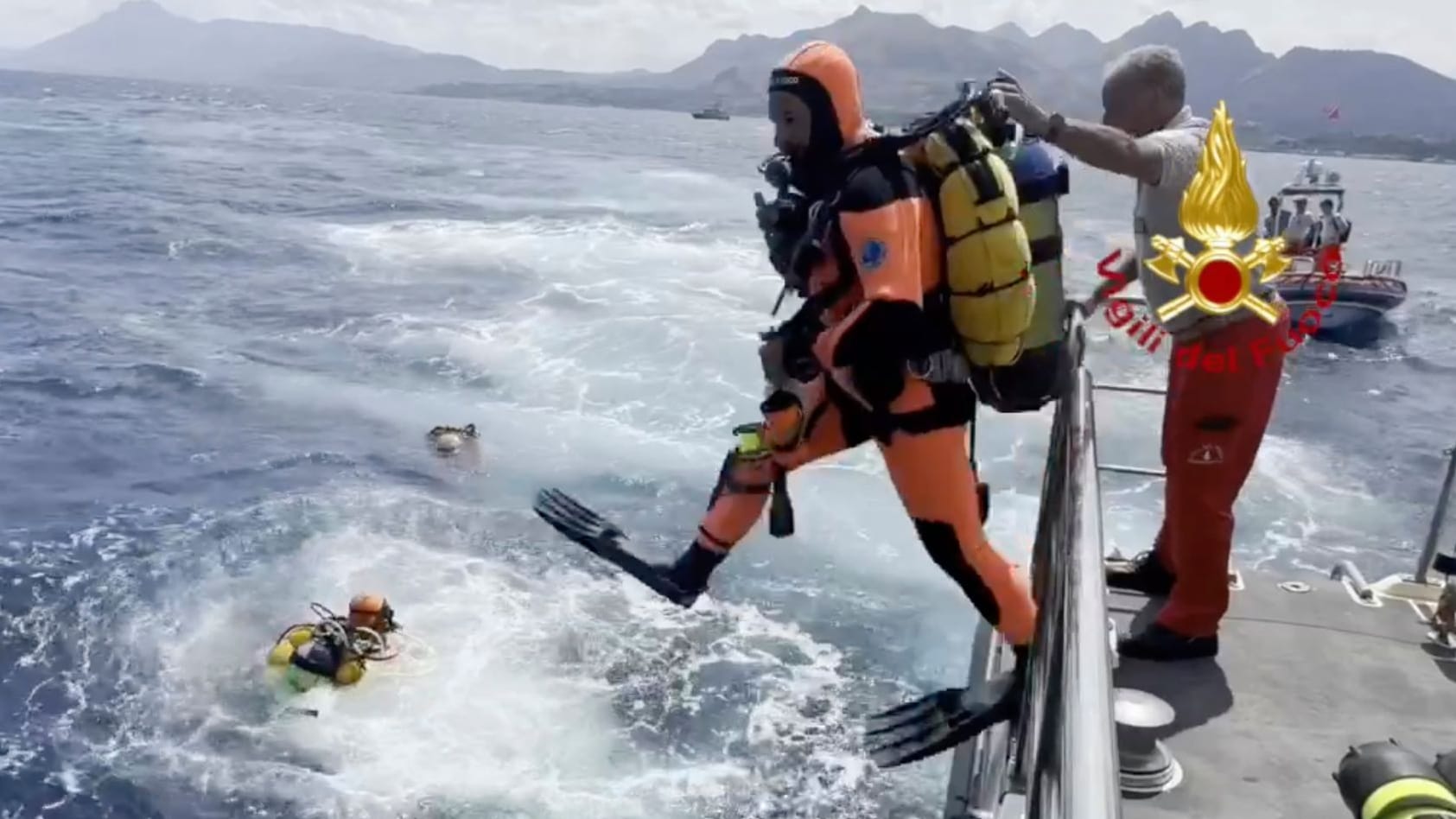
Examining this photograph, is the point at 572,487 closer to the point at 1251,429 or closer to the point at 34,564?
the point at 34,564

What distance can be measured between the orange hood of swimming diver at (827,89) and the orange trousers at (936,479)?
78 centimetres

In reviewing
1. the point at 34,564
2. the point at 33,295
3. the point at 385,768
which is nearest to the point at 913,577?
the point at 385,768

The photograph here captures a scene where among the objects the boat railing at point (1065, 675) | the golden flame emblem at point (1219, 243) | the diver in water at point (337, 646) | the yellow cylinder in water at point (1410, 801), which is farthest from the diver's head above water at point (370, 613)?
the yellow cylinder in water at point (1410, 801)

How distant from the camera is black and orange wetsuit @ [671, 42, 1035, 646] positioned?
3396mm

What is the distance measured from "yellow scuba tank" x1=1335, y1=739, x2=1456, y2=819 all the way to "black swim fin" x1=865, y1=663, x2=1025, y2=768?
885mm

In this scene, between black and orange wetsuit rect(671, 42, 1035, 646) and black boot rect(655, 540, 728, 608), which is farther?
black boot rect(655, 540, 728, 608)

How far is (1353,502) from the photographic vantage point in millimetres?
20078

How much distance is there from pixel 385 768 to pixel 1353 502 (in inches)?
644

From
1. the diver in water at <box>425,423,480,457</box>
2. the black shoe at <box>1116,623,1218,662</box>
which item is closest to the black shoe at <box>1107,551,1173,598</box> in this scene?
the black shoe at <box>1116,623,1218,662</box>

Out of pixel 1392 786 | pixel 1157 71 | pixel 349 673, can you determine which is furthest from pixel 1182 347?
pixel 349 673

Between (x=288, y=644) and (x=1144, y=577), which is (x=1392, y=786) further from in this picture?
(x=288, y=644)

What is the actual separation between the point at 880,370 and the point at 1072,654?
1753mm

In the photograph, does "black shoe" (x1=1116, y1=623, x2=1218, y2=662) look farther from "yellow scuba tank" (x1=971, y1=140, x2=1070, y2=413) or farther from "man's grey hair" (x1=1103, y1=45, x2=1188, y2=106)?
"man's grey hair" (x1=1103, y1=45, x2=1188, y2=106)

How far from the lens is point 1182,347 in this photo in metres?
3.88
